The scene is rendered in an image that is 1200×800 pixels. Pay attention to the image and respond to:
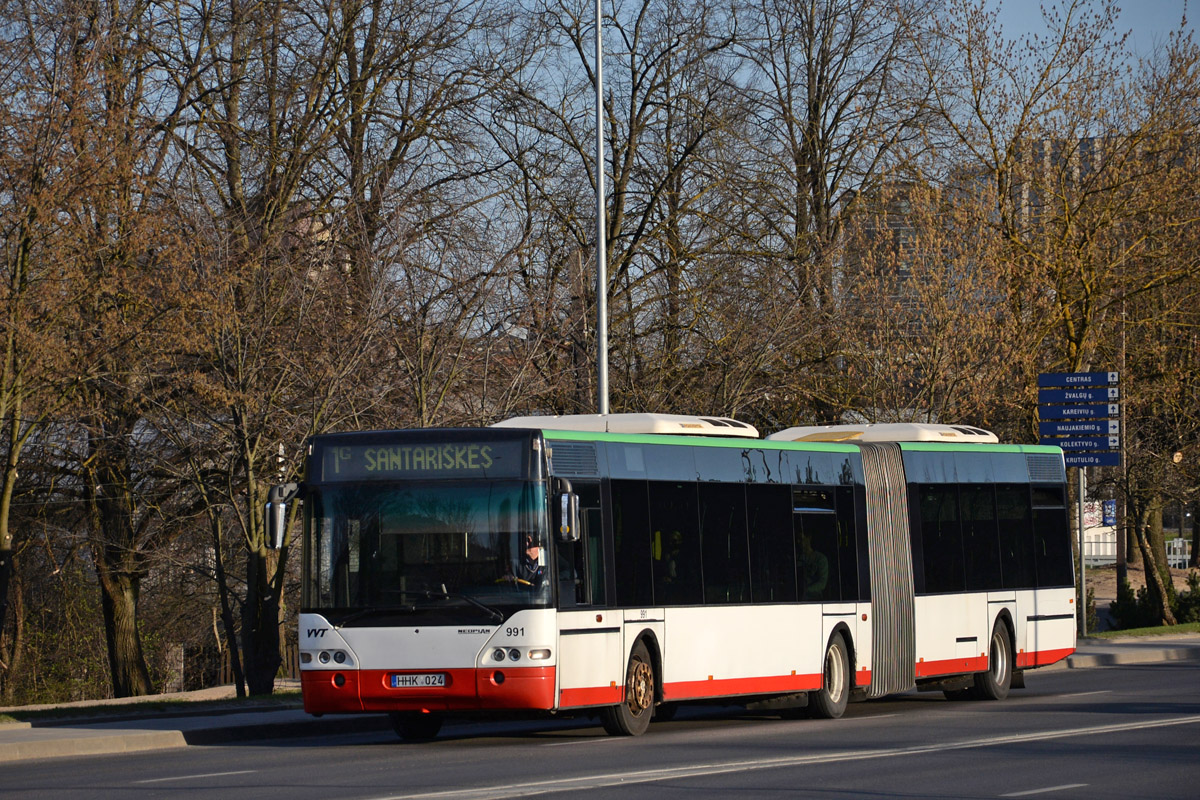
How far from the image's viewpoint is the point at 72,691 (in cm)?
3650

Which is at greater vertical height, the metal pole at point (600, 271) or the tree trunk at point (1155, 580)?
the metal pole at point (600, 271)

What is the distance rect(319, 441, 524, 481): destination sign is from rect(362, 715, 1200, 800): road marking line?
3.61m

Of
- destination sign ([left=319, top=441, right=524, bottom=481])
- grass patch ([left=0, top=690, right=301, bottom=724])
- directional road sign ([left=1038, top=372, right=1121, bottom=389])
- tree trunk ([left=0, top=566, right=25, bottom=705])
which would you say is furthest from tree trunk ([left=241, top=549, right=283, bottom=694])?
directional road sign ([left=1038, top=372, right=1121, bottom=389])

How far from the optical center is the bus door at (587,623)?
15.4 metres

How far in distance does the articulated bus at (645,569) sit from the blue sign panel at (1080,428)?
988 cm

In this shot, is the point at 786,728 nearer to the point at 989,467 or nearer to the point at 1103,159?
the point at 989,467

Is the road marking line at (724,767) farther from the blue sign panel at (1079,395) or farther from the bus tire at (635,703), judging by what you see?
the blue sign panel at (1079,395)

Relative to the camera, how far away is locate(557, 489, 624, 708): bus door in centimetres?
1535

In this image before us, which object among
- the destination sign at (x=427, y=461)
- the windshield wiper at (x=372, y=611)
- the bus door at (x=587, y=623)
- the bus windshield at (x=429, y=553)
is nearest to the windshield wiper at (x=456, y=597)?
the bus windshield at (x=429, y=553)

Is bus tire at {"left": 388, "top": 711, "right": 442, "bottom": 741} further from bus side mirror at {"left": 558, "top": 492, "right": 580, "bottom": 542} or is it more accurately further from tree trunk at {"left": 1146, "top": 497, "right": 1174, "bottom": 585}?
tree trunk at {"left": 1146, "top": 497, "right": 1174, "bottom": 585}

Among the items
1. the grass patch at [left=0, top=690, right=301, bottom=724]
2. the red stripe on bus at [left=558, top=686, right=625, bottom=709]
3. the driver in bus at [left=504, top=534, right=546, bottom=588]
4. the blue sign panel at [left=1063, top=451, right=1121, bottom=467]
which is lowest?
the grass patch at [left=0, top=690, right=301, bottom=724]

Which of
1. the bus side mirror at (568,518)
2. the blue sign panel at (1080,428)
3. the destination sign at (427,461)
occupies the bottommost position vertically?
the bus side mirror at (568,518)

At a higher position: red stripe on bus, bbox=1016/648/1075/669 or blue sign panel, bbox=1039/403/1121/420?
blue sign panel, bbox=1039/403/1121/420

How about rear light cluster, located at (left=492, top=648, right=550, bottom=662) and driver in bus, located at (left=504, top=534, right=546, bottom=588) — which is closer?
rear light cluster, located at (left=492, top=648, right=550, bottom=662)
